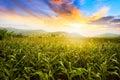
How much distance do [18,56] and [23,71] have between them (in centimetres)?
101

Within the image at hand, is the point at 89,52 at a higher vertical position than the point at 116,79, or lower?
higher

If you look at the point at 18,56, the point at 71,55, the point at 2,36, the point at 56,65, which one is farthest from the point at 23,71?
the point at 2,36

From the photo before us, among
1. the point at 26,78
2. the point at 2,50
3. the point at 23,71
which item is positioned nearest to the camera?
the point at 26,78

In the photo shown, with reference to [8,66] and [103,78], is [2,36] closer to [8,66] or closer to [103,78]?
[8,66]

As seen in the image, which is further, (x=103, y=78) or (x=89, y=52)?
(x=89, y=52)

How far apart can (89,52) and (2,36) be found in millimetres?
6660

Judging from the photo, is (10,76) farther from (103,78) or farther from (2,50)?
(2,50)

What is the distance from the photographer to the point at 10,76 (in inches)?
140

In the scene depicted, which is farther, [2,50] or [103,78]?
[2,50]

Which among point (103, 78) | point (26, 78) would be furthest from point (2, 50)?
point (103, 78)

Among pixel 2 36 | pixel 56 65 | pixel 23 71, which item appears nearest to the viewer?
pixel 23 71

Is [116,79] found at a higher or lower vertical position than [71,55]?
lower

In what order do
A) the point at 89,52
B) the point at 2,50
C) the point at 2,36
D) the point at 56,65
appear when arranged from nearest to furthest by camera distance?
1. the point at 56,65
2. the point at 89,52
3. the point at 2,50
4. the point at 2,36

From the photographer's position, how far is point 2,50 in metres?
5.52
